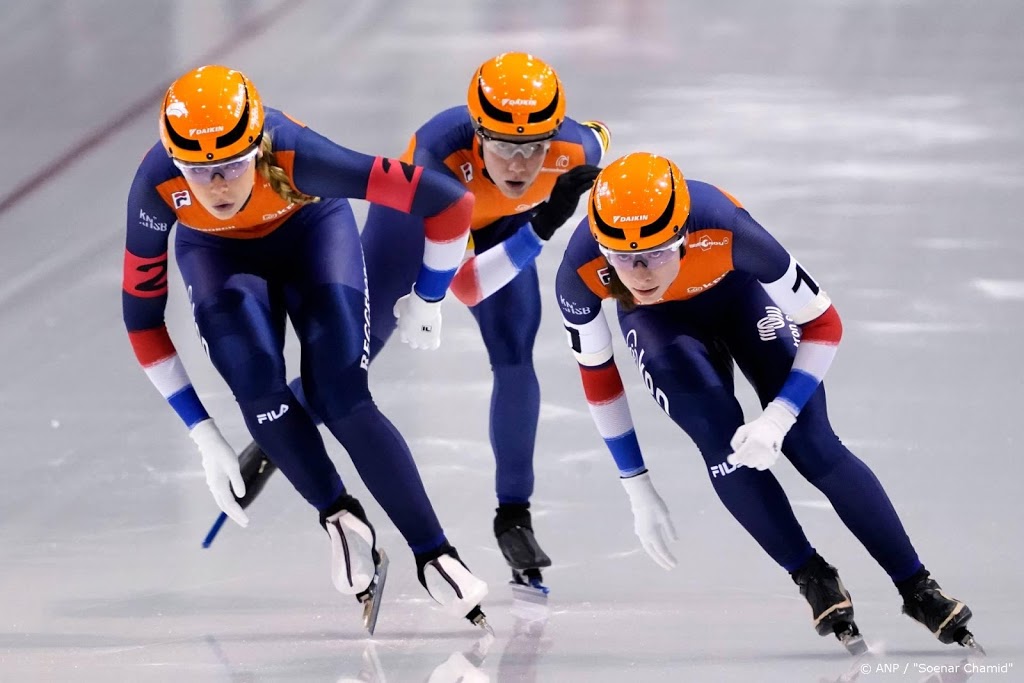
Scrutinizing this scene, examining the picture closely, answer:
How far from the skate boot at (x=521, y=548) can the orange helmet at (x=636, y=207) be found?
112cm

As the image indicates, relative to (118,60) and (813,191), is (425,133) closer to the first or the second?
(813,191)

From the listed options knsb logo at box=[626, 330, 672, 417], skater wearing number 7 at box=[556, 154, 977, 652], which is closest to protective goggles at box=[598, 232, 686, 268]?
skater wearing number 7 at box=[556, 154, 977, 652]

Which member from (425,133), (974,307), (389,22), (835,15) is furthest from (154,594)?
(835,15)

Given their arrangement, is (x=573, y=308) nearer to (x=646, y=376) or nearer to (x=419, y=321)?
(x=646, y=376)

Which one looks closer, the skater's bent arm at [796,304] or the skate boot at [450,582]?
the skater's bent arm at [796,304]

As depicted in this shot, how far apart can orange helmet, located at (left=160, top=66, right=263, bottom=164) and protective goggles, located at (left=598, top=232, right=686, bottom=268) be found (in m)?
0.91

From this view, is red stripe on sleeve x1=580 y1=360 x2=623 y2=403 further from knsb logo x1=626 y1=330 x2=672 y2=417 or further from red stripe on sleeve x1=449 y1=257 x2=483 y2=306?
red stripe on sleeve x1=449 y1=257 x2=483 y2=306

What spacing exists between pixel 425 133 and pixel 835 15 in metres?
4.56

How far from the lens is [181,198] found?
11.5ft

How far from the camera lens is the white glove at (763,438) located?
129 inches

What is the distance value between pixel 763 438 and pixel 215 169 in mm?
1463

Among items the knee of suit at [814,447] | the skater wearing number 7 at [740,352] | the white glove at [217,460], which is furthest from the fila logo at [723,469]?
the white glove at [217,460]

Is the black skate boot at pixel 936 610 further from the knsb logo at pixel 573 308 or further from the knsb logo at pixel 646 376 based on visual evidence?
the knsb logo at pixel 573 308

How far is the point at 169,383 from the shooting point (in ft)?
12.2
